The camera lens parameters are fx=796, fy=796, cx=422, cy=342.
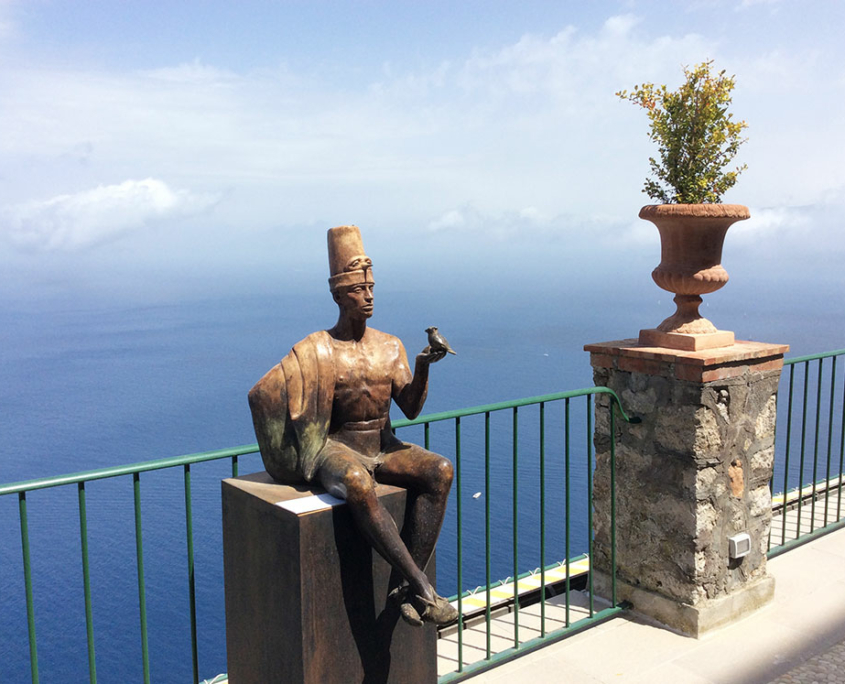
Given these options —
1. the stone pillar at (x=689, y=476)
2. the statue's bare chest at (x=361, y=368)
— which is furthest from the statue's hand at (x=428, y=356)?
the stone pillar at (x=689, y=476)

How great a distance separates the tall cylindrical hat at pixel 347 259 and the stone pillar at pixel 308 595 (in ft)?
2.42

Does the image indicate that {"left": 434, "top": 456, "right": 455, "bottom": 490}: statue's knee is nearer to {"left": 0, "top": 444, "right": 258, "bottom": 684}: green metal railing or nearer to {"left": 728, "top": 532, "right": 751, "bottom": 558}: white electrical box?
{"left": 0, "top": 444, "right": 258, "bottom": 684}: green metal railing

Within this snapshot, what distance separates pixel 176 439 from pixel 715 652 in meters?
31.3

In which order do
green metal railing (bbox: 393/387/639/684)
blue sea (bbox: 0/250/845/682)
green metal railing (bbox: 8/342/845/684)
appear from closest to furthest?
green metal railing (bbox: 8/342/845/684)
green metal railing (bbox: 393/387/639/684)
blue sea (bbox: 0/250/845/682)

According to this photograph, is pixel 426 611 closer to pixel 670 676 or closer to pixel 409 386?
pixel 409 386

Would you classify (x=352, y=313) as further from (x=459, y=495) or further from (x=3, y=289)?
(x=3, y=289)

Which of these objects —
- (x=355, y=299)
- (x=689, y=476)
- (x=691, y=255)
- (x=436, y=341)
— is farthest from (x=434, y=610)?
(x=691, y=255)

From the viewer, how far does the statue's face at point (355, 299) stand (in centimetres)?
279

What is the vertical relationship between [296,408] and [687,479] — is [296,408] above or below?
above

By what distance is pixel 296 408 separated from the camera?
2.69 meters

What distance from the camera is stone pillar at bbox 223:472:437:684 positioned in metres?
2.55

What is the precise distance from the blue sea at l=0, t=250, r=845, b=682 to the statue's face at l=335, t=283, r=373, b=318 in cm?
93

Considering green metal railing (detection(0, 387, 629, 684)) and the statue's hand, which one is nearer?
green metal railing (detection(0, 387, 629, 684))

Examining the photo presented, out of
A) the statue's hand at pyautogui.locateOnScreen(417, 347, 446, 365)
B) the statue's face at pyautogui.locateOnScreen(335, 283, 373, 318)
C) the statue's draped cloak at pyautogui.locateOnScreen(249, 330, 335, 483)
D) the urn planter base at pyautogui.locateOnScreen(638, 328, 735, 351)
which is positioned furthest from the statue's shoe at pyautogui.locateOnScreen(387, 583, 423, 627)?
the urn planter base at pyautogui.locateOnScreen(638, 328, 735, 351)
